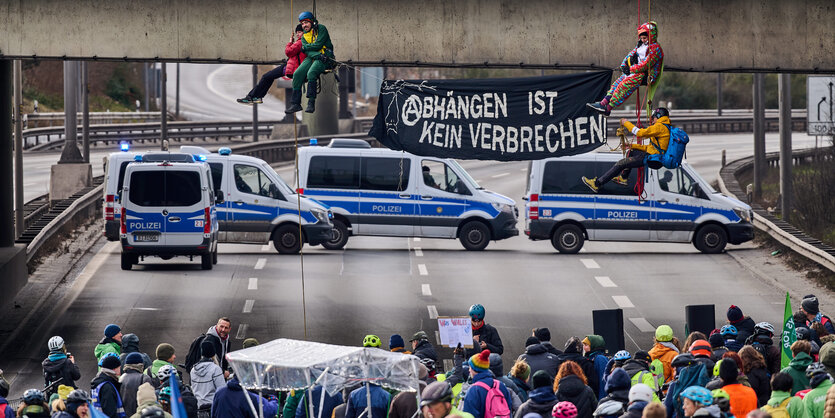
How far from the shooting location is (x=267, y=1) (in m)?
19.3

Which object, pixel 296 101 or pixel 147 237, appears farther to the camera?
pixel 147 237

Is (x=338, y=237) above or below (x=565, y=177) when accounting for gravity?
below

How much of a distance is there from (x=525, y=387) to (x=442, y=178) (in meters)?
17.6

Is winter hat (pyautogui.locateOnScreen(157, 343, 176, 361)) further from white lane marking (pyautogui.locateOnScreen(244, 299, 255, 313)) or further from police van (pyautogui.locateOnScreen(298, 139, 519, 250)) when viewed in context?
police van (pyautogui.locateOnScreen(298, 139, 519, 250))

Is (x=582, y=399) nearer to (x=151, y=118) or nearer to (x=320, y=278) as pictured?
(x=320, y=278)

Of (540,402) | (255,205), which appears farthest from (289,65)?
(255,205)

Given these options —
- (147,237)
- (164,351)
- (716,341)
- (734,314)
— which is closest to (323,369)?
(164,351)

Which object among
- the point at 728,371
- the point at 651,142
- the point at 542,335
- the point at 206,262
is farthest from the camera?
the point at 206,262

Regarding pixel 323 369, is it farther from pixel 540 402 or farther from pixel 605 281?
pixel 605 281

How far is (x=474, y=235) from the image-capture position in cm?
3108

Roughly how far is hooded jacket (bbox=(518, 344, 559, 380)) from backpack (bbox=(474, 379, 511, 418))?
7.68 feet

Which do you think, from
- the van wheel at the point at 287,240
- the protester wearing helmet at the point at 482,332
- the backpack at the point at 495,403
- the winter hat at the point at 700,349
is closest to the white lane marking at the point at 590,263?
the van wheel at the point at 287,240

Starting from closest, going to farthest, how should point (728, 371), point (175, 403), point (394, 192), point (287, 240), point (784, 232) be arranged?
point (175, 403) < point (728, 371) < point (287, 240) < point (394, 192) < point (784, 232)

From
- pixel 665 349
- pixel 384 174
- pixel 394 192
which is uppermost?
pixel 384 174
